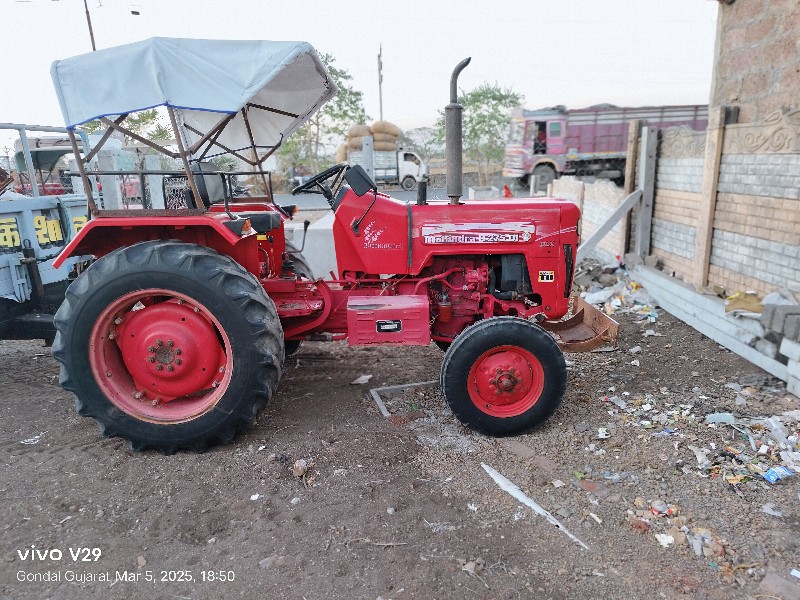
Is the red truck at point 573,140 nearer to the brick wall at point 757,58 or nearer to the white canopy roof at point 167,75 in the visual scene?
the brick wall at point 757,58

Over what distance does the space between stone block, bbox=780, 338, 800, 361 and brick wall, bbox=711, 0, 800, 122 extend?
196 centimetres

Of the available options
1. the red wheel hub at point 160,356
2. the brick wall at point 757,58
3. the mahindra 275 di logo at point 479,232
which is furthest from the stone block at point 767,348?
the red wheel hub at point 160,356

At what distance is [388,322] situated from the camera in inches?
142

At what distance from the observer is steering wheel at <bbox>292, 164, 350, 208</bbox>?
3.87 meters

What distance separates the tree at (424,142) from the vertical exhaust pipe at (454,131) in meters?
20.9

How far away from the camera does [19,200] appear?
179 inches

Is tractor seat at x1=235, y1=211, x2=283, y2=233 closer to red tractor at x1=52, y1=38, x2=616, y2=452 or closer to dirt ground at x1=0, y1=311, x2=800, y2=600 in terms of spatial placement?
red tractor at x1=52, y1=38, x2=616, y2=452

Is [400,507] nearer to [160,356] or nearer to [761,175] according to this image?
[160,356]

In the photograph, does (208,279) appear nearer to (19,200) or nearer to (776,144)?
(19,200)

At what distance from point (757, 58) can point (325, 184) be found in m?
4.28

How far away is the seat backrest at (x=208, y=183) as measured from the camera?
3.78 m

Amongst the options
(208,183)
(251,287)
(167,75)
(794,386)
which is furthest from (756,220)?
(167,75)

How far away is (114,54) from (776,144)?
192 inches

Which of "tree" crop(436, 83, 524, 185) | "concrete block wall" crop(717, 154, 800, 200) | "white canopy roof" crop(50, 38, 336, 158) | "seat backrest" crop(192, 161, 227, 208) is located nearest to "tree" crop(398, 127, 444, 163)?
"tree" crop(436, 83, 524, 185)
